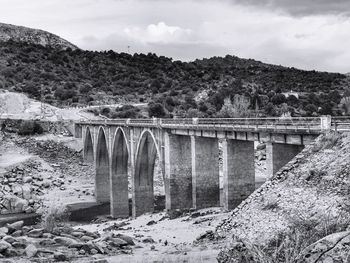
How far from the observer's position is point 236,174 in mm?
30750

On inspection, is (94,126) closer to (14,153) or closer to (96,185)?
(96,185)

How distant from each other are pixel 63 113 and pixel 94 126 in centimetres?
2329

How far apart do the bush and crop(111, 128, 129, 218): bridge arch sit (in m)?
25.2

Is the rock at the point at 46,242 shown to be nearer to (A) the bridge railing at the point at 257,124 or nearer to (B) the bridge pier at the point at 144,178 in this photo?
(A) the bridge railing at the point at 257,124

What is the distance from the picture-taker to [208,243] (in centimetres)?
2167

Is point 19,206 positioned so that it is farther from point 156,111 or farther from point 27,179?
point 156,111

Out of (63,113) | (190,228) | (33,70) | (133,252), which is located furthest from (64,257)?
(33,70)

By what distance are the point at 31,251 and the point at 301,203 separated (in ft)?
37.7

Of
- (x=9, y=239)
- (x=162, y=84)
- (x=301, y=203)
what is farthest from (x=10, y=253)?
(x=162, y=84)

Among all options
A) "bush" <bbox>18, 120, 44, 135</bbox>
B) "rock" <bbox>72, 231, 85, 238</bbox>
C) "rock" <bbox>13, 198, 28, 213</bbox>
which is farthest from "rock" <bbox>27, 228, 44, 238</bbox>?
"bush" <bbox>18, 120, 44, 135</bbox>

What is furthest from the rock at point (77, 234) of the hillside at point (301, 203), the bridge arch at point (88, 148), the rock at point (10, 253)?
the bridge arch at point (88, 148)

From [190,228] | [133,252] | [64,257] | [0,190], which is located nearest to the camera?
[64,257]

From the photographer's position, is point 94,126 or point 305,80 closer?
point 94,126

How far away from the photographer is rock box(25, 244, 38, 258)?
21.0m
